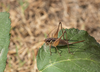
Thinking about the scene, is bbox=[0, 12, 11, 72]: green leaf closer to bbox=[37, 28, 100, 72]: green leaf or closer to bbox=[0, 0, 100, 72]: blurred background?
bbox=[37, 28, 100, 72]: green leaf

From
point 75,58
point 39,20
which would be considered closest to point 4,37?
point 75,58

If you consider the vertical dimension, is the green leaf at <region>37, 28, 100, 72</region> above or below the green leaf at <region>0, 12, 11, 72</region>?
below

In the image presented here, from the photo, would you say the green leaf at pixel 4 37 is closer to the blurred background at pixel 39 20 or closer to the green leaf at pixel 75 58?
the green leaf at pixel 75 58

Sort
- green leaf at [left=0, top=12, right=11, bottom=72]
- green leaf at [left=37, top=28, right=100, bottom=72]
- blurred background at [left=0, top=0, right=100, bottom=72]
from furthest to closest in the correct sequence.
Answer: blurred background at [left=0, top=0, right=100, bottom=72] → green leaf at [left=37, top=28, right=100, bottom=72] → green leaf at [left=0, top=12, right=11, bottom=72]

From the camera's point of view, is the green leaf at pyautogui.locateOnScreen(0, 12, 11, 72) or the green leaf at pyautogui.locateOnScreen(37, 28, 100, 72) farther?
the green leaf at pyautogui.locateOnScreen(37, 28, 100, 72)

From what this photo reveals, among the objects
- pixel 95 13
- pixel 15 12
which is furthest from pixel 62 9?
pixel 15 12

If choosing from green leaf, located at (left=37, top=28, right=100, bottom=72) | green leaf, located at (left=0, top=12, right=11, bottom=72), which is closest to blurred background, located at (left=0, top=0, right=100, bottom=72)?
green leaf, located at (left=37, top=28, right=100, bottom=72)

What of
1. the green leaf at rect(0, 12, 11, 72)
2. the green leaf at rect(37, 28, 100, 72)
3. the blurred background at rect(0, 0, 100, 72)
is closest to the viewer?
the green leaf at rect(0, 12, 11, 72)

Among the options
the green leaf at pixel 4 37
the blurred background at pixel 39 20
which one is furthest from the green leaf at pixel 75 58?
the blurred background at pixel 39 20
